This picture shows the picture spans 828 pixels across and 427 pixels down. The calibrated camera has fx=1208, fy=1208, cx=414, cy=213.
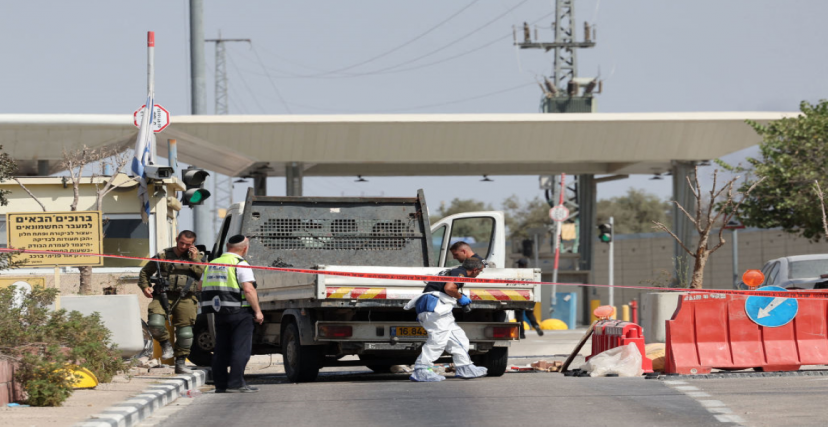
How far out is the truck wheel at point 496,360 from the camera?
14.3 m

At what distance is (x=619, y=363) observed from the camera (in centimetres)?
1417

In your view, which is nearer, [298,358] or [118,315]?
[118,315]

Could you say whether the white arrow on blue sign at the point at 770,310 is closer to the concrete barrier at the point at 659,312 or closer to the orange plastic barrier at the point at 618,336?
the orange plastic barrier at the point at 618,336

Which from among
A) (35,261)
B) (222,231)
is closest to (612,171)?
(222,231)

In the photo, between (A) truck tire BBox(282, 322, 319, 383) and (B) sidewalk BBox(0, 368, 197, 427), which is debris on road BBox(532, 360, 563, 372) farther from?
(B) sidewalk BBox(0, 368, 197, 427)

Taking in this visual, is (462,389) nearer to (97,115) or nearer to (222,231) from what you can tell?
(222,231)

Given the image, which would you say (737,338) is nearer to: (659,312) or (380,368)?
(380,368)

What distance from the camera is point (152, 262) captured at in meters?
14.4

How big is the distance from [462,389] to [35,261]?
18.4ft

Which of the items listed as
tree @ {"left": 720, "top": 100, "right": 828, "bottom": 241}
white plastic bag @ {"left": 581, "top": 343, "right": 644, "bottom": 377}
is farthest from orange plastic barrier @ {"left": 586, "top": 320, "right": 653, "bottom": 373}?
tree @ {"left": 720, "top": 100, "right": 828, "bottom": 241}

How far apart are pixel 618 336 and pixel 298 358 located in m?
3.91

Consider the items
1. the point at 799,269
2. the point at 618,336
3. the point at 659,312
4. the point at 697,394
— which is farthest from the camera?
the point at 799,269

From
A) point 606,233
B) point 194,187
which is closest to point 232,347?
point 194,187

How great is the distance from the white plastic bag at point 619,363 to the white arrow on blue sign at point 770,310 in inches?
56.3
